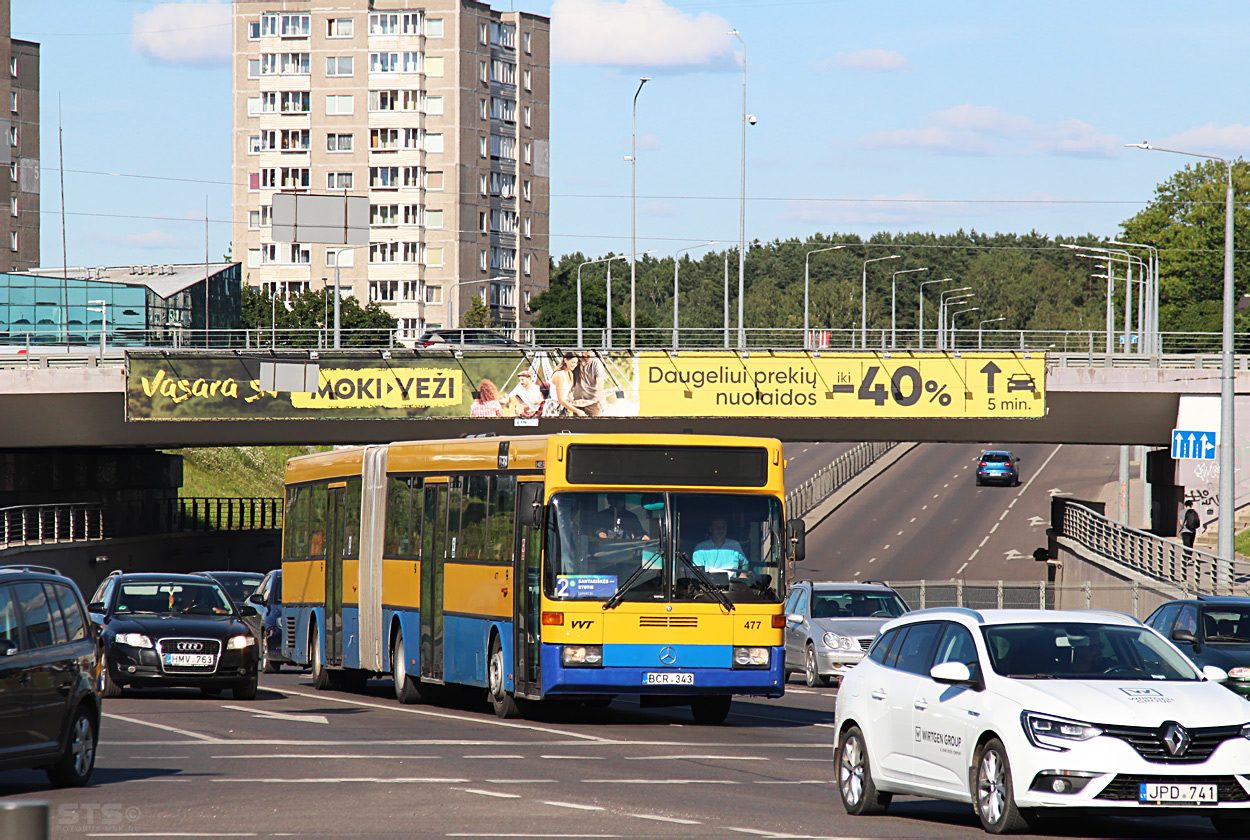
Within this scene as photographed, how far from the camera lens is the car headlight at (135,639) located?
2212cm

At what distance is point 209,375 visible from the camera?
166 ft

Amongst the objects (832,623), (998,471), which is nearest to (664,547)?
(832,623)

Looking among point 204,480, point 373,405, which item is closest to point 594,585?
point 373,405

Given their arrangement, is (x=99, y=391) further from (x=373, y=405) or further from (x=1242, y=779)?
(x=1242, y=779)

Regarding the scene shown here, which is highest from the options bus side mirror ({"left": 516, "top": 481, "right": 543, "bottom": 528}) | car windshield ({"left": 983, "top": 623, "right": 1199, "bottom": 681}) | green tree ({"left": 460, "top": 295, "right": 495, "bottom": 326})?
green tree ({"left": 460, "top": 295, "right": 495, "bottom": 326})

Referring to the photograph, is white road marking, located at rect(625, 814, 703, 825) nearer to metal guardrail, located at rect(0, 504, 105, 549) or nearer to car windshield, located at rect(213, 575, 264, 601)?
car windshield, located at rect(213, 575, 264, 601)

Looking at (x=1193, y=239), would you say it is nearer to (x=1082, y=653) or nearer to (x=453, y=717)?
(x=453, y=717)

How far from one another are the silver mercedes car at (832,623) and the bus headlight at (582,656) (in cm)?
890

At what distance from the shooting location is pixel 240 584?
34594mm

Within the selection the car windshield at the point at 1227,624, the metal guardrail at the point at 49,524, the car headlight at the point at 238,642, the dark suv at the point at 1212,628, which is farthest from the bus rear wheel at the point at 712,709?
the metal guardrail at the point at 49,524

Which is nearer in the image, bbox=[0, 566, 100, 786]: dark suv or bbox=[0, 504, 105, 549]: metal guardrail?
bbox=[0, 566, 100, 786]: dark suv

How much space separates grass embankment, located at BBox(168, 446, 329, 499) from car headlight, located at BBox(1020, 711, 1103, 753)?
250 feet

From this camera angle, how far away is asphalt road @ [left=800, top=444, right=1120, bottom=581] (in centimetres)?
6262

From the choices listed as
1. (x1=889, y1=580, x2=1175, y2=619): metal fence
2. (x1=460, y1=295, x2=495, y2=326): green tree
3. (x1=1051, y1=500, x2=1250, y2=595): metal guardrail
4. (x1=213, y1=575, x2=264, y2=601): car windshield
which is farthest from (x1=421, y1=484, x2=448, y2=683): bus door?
(x1=460, y1=295, x2=495, y2=326): green tree
